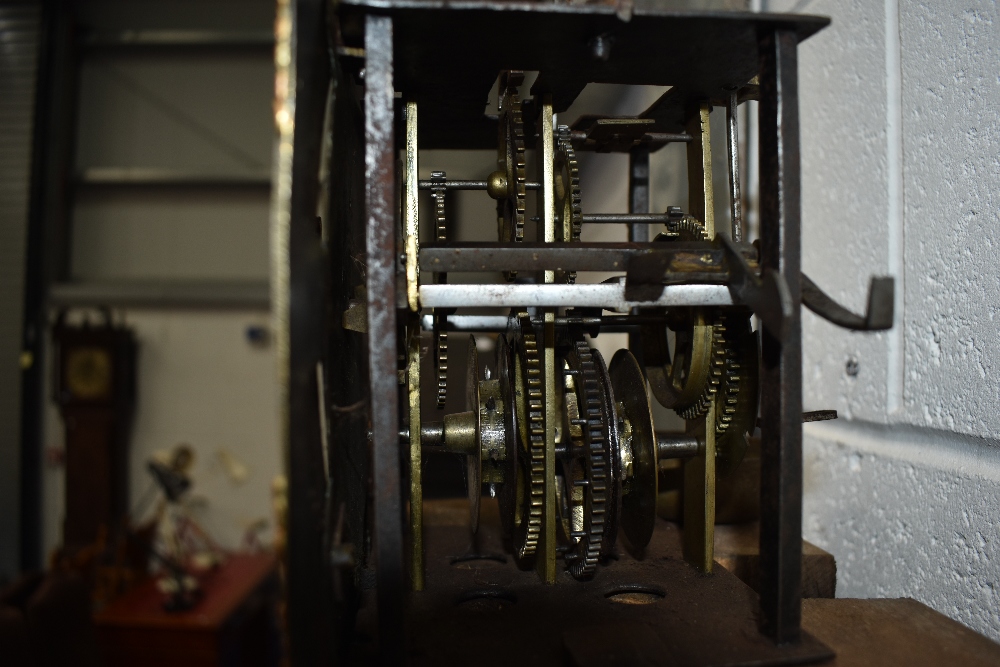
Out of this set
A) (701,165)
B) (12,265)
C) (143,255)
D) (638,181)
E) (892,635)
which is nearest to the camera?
(892,635)

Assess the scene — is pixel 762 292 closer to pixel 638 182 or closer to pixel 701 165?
pixel 701 165

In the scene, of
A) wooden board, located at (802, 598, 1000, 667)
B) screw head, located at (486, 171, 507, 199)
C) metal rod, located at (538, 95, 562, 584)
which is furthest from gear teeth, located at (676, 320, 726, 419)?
screw head, located at (486, 171, 507, 199)

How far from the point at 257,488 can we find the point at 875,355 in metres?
4.46

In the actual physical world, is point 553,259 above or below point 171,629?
above

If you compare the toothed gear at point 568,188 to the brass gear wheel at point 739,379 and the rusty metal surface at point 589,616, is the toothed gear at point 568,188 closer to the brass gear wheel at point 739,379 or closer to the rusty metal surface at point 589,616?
the brass gear wheel at point 739,379

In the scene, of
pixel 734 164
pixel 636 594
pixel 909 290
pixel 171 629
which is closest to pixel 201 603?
pixel 171 629

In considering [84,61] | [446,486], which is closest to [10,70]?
[84,61]

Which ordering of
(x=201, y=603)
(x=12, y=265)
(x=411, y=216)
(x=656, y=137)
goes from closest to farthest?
(x=411, y=216), (x=656, y=137), (x=201, y=603), (x=12, y=265)

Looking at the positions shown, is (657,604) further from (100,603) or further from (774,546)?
(100,603)

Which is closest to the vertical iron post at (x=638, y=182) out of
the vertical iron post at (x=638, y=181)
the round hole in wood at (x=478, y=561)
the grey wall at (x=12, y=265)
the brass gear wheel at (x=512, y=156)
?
the vertical iron post at (x=638, y=181)

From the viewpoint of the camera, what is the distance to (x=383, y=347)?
1.01 m

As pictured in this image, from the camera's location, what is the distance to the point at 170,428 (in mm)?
5086

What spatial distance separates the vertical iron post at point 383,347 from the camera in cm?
101

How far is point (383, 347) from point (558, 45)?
0.59m
